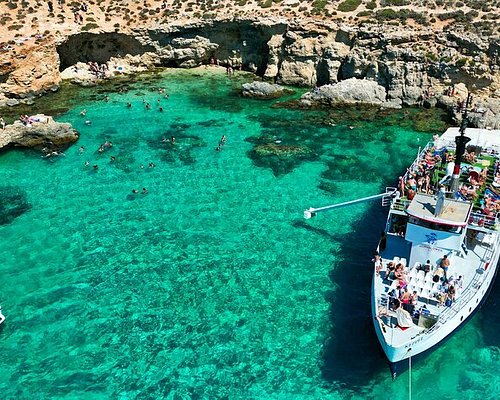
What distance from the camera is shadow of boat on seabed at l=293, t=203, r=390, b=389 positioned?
2078 cm

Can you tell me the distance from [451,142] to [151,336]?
22838 mm

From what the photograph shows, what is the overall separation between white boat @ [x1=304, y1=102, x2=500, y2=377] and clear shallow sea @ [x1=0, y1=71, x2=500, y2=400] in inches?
79.9

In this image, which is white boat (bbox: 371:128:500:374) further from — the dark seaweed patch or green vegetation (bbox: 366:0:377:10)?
green vegetation (bbox: 366:0:377:10)

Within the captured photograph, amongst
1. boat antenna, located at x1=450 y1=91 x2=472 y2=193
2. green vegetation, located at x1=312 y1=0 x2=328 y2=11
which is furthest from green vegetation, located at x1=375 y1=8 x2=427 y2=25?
boat antenna, located at x1=450 y1=91 x2=472 y2=193

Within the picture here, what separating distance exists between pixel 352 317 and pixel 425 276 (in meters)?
4.04

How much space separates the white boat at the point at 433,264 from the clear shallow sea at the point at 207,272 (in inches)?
79.1

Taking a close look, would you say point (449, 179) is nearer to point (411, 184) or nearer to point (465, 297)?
point (411, 184)

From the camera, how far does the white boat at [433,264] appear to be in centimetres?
2008

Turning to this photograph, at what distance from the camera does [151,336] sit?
22.6m

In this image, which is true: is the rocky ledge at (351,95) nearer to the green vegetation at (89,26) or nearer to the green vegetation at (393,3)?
the green vegetation at (393,3)

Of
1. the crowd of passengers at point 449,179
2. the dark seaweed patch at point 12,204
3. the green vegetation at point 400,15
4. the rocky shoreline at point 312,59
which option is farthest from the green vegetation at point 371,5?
the dark seaweed patch at point 12,204

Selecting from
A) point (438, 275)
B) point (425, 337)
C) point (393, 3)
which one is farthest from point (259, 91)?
point (425, 337)

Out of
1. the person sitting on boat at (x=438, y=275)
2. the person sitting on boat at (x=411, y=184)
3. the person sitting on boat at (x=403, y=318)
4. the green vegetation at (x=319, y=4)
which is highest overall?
the green vegetation at (x=319, y=4)

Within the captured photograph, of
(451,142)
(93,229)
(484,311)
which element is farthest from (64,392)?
(451,142)
